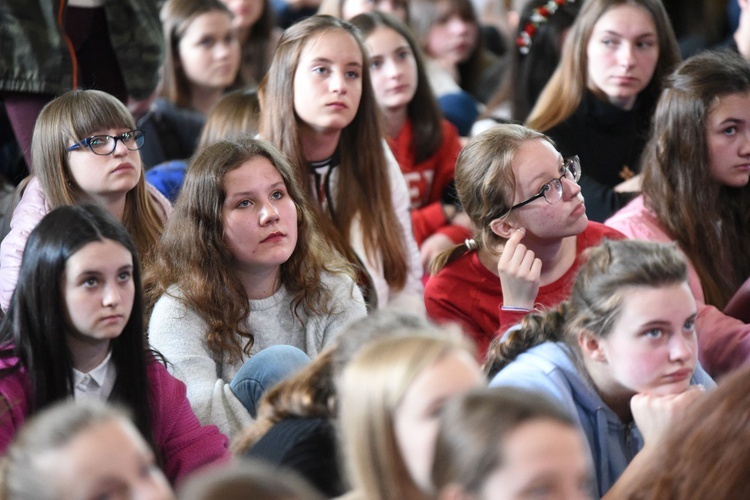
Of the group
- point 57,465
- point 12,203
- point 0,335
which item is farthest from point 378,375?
point 12,203

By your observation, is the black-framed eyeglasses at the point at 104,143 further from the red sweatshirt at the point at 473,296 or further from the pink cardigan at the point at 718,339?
the pink cardigan at the point at 718,339

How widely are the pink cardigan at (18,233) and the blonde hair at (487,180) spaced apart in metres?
0.89

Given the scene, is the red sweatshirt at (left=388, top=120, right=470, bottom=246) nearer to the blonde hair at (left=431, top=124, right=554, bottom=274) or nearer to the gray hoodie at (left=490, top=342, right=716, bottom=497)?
the blonde hair at (left=431, top=124, right=554, bottom=274)

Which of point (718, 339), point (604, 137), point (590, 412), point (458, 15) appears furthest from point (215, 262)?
point (458, 15)

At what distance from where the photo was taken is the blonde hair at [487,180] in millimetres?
2355

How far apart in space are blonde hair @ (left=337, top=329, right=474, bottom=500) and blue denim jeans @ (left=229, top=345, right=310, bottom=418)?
0.55 m

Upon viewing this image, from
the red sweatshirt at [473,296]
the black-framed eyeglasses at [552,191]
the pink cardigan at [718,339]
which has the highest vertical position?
the black-framed eyeglasses at [552,191]

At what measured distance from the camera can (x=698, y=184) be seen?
2.64 meters

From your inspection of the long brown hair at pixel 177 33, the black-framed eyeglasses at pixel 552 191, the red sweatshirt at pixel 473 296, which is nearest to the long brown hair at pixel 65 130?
the red sweatshirt at pixel 473 296

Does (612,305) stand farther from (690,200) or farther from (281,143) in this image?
(281,143)

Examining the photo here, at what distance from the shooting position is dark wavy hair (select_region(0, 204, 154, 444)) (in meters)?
1.75

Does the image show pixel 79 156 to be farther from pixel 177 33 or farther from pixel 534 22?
pixel 534 22

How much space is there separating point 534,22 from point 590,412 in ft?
7.05

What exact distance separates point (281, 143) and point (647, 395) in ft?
4.32
